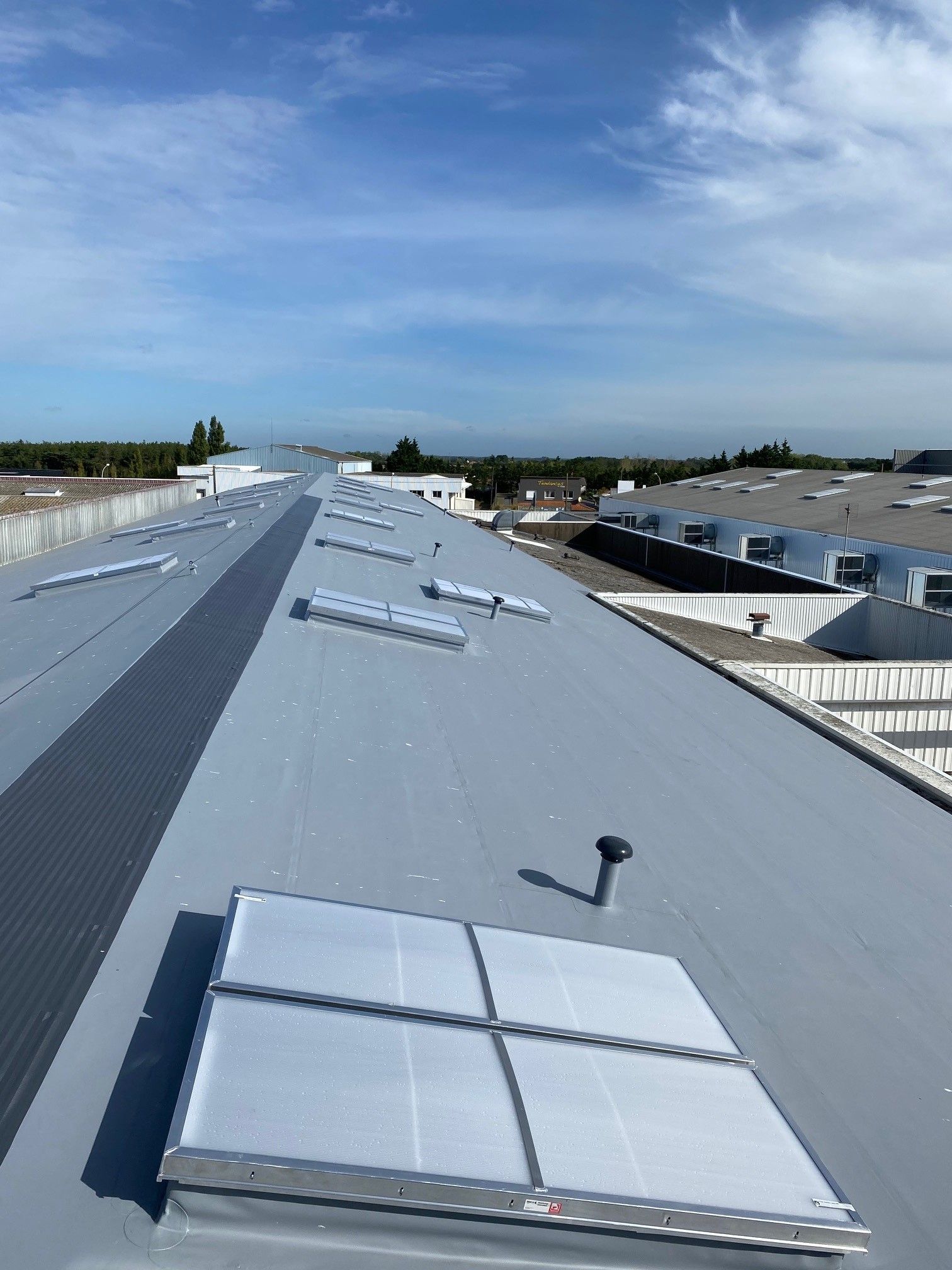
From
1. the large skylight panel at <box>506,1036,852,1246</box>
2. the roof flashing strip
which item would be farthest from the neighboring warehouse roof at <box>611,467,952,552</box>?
the roof flashing strip

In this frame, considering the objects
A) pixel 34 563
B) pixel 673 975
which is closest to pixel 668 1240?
pixel 673 975

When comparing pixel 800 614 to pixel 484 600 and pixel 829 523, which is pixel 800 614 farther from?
pixel 829 523

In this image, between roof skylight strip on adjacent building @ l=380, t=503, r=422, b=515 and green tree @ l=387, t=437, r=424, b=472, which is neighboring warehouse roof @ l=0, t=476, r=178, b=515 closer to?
roof skylight strip on adjacent building @ l=380, t=503, r=422, b=515

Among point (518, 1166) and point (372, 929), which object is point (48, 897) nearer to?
point (372, 929)

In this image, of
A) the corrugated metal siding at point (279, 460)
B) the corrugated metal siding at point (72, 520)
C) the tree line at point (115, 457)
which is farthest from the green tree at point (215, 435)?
the corrugated metal siding at point (72, 520)

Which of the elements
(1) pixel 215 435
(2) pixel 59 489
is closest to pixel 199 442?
(1) pixel 215 435

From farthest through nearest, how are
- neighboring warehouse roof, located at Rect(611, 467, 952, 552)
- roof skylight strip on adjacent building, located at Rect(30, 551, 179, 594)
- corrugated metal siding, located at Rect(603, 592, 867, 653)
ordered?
1. neighboring warehouse roof, located at Rect(611, 467, 952, 552)
2. corrugated metal siding, located at Rect(603, 592, 867, 653)
3. roof skylight strip on adjacent building, located at Rect(30, 551, 179, 594)
